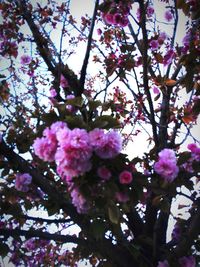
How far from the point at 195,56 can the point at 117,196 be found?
114cm

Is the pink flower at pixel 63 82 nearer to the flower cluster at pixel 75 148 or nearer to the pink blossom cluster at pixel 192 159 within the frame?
the pink blossom cluster at pixel 192 159

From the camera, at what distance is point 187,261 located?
2.66 meters

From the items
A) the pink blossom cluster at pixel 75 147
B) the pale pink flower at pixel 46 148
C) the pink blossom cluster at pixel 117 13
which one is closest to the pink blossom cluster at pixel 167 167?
the pink blossom cluster at pixel 75 147

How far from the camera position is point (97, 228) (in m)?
2.04

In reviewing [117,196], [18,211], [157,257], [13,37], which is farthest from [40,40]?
[157,257]

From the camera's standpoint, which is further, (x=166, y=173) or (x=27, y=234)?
(x=27, y=234)

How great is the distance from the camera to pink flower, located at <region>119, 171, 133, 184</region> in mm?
1575

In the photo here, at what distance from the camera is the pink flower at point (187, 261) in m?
2.65

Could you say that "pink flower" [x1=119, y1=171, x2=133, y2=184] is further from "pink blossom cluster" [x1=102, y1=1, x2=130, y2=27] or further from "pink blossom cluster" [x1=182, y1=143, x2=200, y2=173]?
"pink blossom cluster" [x1=102, y1=1, x2=130, y2=27]

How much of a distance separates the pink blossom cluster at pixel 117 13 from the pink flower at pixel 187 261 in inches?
89.2

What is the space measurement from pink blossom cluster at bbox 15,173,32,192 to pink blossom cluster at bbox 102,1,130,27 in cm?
151

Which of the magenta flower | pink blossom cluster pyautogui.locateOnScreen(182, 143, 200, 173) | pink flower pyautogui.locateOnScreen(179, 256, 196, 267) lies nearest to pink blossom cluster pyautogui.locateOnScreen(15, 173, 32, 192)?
pink blossom cluster pyautogui.locateOnScreen(182, 143, 200, 173)

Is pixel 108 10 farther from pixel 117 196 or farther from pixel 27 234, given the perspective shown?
pixel 27 234

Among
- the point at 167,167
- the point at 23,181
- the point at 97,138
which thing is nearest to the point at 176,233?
the point at 167,167
